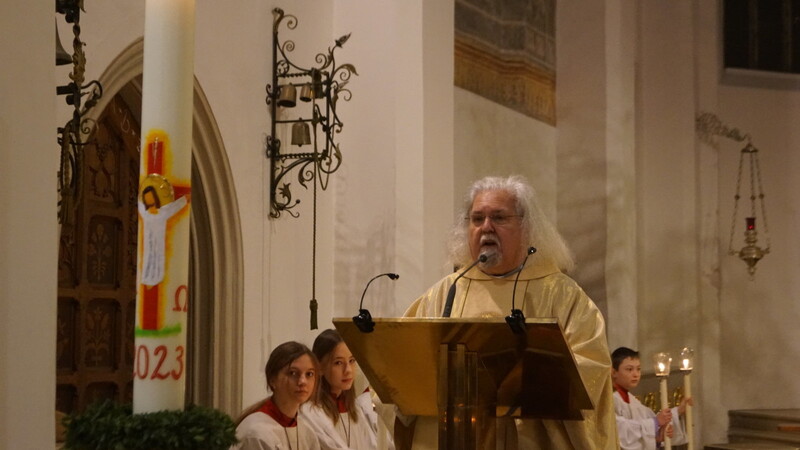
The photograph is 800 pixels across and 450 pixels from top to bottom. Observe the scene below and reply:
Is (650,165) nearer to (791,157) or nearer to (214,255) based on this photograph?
(791,157)

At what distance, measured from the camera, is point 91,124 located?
17.6 ft

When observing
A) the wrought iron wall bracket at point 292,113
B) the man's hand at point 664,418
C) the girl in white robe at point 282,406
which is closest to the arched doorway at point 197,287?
the wrought iron wall bracket at point 292,113

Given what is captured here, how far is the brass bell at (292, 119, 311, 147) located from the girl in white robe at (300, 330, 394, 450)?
51.8 inches

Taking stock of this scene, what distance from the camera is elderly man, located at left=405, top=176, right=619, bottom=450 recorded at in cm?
396

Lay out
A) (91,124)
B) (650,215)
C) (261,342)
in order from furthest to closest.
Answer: (650,215), (261,342), (91,124)

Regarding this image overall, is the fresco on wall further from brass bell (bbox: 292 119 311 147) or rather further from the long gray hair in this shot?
the long gray hair

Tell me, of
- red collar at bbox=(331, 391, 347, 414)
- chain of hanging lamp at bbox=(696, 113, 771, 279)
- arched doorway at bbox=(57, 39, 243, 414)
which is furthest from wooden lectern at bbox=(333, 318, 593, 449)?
chain of hanging lamp at bbox=(696, 113, 771, 279)

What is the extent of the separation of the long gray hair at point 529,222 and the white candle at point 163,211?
2.50m

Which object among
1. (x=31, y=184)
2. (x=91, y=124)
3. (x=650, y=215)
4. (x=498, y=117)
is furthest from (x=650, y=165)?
(x=31, y=184)

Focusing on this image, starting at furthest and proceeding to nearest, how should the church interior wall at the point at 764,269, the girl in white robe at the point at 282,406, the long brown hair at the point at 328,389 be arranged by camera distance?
the church interior wall at the point at 764,269
the long brown hair at the point at 328,389
the girl in white robe at the point at 282,406

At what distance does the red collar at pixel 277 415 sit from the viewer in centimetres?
528

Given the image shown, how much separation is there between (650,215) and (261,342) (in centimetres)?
808

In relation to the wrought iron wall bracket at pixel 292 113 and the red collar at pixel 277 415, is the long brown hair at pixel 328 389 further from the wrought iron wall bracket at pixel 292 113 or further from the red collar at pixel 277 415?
the wrought iron wall bracket at pixel 292 113

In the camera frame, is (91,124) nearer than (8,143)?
No
